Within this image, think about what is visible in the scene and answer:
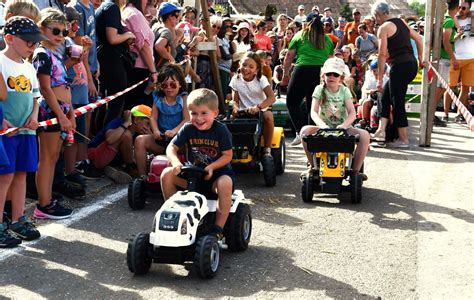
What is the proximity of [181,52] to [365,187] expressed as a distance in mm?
3897

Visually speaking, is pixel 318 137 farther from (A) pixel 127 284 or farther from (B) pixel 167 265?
(A) pixel 127 284

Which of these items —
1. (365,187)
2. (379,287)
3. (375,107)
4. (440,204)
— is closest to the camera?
(379,287)

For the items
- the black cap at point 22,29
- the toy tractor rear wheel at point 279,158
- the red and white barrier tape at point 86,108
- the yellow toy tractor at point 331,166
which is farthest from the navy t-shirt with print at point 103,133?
the black cap at point 22,29

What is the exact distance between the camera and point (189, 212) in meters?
5.05

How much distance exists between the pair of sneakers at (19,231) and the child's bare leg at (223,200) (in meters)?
1.59

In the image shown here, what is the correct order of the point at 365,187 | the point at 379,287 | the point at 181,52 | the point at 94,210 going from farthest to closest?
the point at 181,52
the point at 365,187
the point at 94,210
the point at 379,287

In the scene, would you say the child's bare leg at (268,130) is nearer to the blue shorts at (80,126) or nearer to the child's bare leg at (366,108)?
A: the blue shorts at (80,126)

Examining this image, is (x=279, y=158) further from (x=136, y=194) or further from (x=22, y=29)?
(x=22, y=29)

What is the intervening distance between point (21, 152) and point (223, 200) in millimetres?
1691

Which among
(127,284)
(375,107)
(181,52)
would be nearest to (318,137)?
(127,284)

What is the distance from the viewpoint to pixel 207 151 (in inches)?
228

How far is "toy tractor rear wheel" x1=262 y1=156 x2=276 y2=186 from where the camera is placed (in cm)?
811

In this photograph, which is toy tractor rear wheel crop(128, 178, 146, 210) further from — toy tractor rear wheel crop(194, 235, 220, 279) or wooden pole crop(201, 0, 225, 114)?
wooden pole crop(201, 0, 225, 114)

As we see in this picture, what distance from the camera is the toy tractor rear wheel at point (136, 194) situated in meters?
6.95
